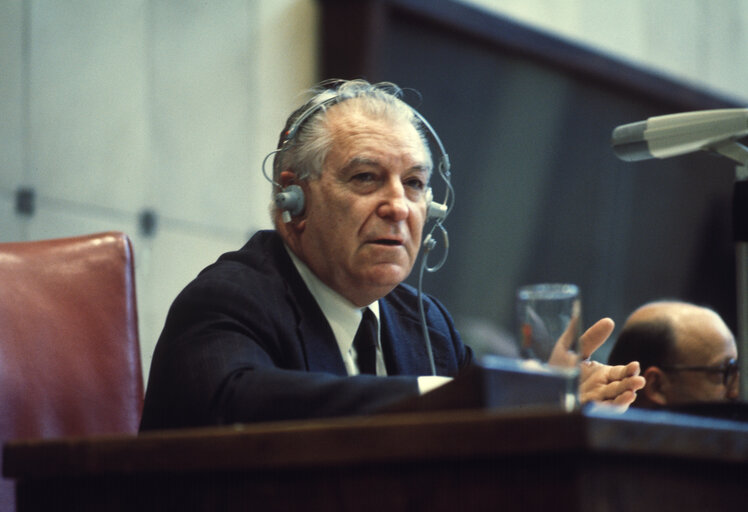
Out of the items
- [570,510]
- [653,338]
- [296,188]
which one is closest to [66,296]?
[296,188]

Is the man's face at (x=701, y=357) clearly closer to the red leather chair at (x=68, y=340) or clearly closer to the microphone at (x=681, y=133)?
the microphone at (x=681, y=133)

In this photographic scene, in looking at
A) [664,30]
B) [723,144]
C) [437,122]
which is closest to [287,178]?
[723,144]

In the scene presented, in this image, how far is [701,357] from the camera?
8.19 ft

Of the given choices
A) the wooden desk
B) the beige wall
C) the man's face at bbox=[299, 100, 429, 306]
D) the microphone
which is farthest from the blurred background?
the wooden desk

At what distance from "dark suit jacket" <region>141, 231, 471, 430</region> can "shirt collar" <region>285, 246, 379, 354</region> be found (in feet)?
0.14

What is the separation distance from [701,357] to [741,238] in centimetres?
113

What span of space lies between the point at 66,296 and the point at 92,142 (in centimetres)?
122

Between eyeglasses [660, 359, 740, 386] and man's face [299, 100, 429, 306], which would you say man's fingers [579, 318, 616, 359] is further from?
eyeglasses [660, 359, 740, 386]

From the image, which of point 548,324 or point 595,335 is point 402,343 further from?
point 548,324

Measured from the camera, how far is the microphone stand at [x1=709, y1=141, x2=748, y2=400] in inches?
53.4

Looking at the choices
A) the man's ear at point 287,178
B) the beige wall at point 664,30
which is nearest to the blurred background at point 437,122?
the beige wall at point 664,30

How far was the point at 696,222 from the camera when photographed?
5.80m

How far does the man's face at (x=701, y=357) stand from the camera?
8.04 ft

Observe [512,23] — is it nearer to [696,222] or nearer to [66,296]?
[696,222]
